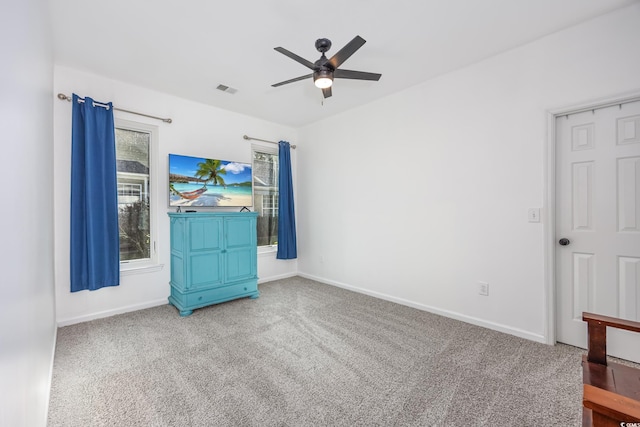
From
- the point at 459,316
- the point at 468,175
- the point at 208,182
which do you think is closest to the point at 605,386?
the point at 459,316

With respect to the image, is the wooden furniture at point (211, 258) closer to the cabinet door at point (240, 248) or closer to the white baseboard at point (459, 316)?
the cabinet door at point (240, 248)

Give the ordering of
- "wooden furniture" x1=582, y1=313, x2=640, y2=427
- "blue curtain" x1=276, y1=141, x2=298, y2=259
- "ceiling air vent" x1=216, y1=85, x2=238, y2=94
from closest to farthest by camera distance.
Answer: "wooden furniture" x1=582, y1=313, x2=640, y2=427
"ceiling air vent" x1=216, y1=85, x2=238, y2=94
"blue curtain" x1=276, y1=141, x2=298, y2=259

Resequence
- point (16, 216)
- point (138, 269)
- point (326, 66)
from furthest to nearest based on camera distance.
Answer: point (138, 269)
point (326, 66)
point (16, 216)

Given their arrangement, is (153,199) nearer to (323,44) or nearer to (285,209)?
(285,209)

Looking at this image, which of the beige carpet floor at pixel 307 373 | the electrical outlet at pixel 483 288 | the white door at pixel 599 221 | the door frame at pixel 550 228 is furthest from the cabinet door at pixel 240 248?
the white door at pixel 599 221

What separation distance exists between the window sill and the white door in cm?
423

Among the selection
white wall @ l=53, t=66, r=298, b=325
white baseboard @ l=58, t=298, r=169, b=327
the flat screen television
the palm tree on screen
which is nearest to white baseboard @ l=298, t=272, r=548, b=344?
white wall @ l=53, t=66, r=298, b=325

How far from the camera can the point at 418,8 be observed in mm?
2059

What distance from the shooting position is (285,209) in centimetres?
455

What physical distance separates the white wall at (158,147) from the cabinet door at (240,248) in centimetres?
75

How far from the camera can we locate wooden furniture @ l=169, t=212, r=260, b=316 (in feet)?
10.4

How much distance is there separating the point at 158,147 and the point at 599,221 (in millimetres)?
4499

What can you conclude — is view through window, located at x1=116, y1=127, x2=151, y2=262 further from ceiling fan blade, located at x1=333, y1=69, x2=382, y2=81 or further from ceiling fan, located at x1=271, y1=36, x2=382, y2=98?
ceiling fan blade, located at x1=333, y1=69, x2=382, y2=81

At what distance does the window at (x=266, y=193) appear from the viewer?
451cm
